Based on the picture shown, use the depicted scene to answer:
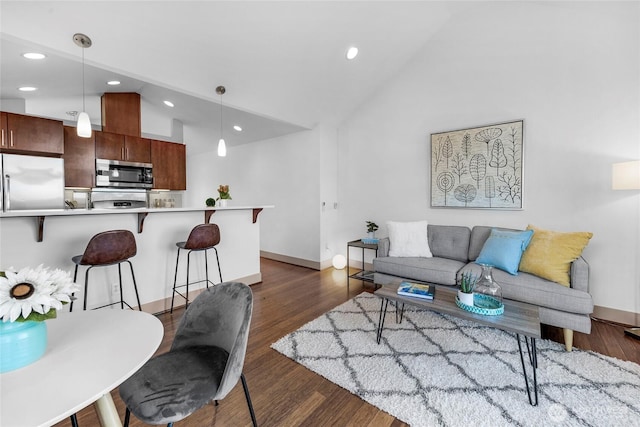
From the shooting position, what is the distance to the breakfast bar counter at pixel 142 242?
2.21 m

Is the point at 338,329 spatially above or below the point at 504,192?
below

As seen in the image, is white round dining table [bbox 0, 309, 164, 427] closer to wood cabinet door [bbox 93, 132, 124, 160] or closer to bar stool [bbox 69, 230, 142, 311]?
bar stool [bbox 69, 230, 142, 311]

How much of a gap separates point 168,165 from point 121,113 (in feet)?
3.44

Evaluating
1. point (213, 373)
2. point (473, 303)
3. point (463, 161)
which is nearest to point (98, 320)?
point (213, 373)

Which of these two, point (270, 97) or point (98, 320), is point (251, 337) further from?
point (270, 97)

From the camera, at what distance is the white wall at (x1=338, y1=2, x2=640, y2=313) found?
8.87 ft

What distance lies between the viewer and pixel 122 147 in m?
4.48

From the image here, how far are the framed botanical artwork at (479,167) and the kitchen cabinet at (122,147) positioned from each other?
181 inches

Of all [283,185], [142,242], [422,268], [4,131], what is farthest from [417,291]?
[4,131]

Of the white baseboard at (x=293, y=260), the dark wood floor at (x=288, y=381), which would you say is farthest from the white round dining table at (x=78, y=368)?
the white baseboard at (x=293, y=260)

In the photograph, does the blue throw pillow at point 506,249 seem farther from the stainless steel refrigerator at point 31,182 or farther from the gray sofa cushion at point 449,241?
the stainless steel refrigerator at point 31,182

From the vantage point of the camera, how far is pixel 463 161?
3.60m

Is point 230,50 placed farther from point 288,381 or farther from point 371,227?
point 288,381

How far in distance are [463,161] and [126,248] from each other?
3.82 meters
